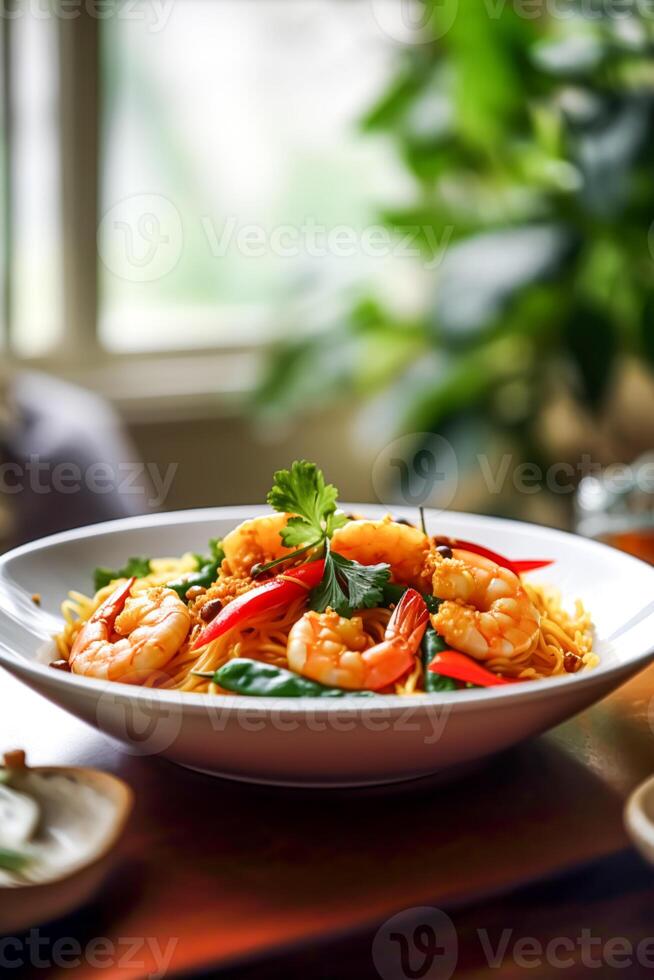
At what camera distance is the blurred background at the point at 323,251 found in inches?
112

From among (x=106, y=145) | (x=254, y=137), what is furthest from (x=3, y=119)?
(x=254, y=137)

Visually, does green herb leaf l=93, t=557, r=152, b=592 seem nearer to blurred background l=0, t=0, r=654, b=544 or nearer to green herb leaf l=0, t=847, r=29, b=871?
green herb leaf l=0, t=847, r=29, b=871

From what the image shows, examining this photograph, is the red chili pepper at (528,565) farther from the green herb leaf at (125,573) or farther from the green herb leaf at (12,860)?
the green herb leaf at (12,860)

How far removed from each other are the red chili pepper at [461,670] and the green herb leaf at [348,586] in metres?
0.09

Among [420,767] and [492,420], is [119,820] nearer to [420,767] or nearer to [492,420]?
[420,767]

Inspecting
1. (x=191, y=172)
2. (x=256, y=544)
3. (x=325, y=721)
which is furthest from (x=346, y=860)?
(x=191, y=172)

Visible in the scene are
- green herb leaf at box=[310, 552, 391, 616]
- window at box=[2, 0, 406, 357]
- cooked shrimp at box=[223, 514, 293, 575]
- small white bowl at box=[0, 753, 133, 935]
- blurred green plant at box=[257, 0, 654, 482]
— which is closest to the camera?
small white bowl at box=[0, 753, 133, 935]

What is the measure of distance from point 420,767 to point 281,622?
0.71 ft

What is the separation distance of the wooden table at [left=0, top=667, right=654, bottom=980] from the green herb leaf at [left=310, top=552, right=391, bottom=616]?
0.53 feet

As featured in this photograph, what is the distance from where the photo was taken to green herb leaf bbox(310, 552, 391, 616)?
986 millimetres

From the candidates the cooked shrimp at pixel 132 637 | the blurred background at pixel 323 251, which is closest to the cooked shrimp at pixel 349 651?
the cooked shrimp at pixel 132 637

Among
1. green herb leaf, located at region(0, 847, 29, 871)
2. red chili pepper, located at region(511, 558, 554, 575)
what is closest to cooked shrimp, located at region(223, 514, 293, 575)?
red chili pepper, located at region(511, 558, 554, 575)

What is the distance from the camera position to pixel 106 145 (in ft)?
12.5

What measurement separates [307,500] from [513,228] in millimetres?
2085
